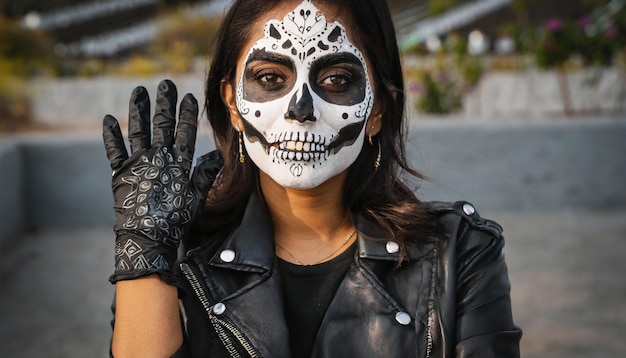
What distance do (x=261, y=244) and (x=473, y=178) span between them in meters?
5.33

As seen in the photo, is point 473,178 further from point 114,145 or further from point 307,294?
point 114,145

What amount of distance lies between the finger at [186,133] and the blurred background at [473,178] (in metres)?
0.48

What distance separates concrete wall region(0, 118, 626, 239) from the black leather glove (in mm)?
4826

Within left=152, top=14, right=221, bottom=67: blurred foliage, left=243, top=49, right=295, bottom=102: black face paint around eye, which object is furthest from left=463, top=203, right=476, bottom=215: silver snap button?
left=152, top=14, right=221, bottom=67: blurred foliage

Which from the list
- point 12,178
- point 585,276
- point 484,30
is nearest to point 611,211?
point 585,276

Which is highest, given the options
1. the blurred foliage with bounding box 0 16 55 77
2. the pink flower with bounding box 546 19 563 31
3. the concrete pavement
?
the blurred foliage with bounding box 0 16 55 77

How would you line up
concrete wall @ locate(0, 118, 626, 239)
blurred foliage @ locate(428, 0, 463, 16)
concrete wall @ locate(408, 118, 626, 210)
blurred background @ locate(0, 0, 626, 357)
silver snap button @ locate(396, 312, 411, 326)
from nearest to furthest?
silver snap button @ locate(396, 312, 411, 326) → blurred background @ locate(0, 0, 626, 357) → concrete wall @ locate(0, 118, 626, 239) → concrete wall @ locate(408, 118, 626, 210) → blurred foliage @ locate(428, 0, 463, 16)

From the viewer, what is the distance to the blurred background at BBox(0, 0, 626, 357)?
5.10 m

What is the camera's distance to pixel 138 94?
2.26 metres

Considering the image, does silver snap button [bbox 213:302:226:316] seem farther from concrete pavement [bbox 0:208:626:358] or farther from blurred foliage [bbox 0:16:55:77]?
blurred foliage [bbox 0:16:55:77]

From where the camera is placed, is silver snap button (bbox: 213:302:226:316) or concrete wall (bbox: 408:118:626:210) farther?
concrete wall (bbox: 408:118:626:210)

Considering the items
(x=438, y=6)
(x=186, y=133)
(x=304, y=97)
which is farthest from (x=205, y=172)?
(x=438, y=6)

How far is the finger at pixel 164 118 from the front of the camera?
88.8 inches

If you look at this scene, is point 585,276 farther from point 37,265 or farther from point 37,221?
point 37,221
